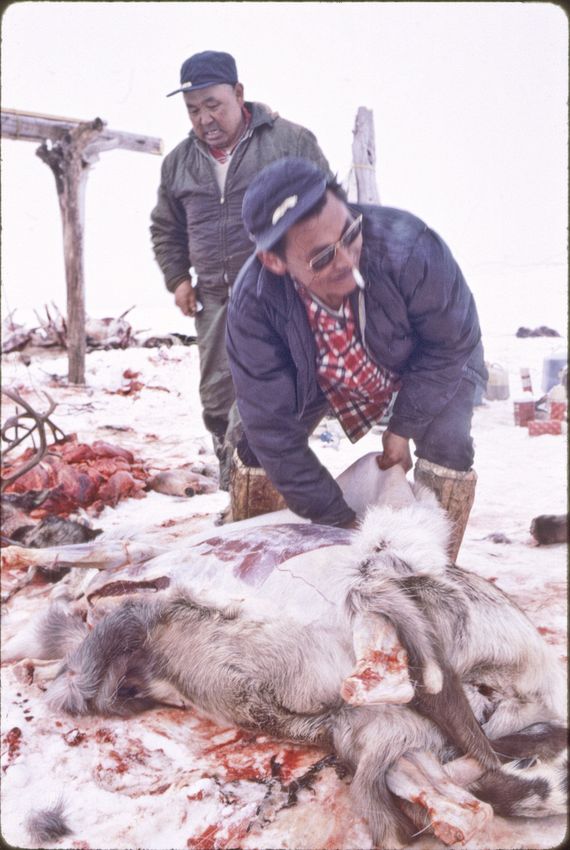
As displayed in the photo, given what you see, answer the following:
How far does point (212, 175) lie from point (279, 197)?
0.31m

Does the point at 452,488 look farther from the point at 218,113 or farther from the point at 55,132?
the point at 55,132

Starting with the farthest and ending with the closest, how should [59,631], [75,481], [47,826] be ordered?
[75,481] < [59,631] < [47,826]

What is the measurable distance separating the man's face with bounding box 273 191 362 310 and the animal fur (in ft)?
1.95

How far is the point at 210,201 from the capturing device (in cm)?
186

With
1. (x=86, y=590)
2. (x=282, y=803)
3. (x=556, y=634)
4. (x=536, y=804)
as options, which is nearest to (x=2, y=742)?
(x=86, y=590)

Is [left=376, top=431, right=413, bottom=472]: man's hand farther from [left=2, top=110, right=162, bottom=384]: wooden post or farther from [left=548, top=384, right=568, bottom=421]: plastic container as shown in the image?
[left=2, top=110, right=162, bottom=384]: wooden post

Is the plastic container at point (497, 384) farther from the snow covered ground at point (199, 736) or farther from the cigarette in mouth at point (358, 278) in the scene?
the cigarette in mouth at point (358, 278)

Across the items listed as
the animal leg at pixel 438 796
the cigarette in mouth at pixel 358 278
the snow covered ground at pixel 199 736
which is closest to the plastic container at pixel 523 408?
the snow covered ground at pixel 199 736

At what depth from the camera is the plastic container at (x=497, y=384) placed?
200cm

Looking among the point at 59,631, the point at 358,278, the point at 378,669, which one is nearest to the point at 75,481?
the point at 59,631

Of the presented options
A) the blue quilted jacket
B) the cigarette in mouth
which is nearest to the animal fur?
the blue quilted jacket

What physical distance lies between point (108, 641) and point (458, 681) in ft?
3.26

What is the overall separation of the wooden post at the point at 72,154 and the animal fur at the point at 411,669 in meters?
0.99

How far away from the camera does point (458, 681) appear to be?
158 cm
